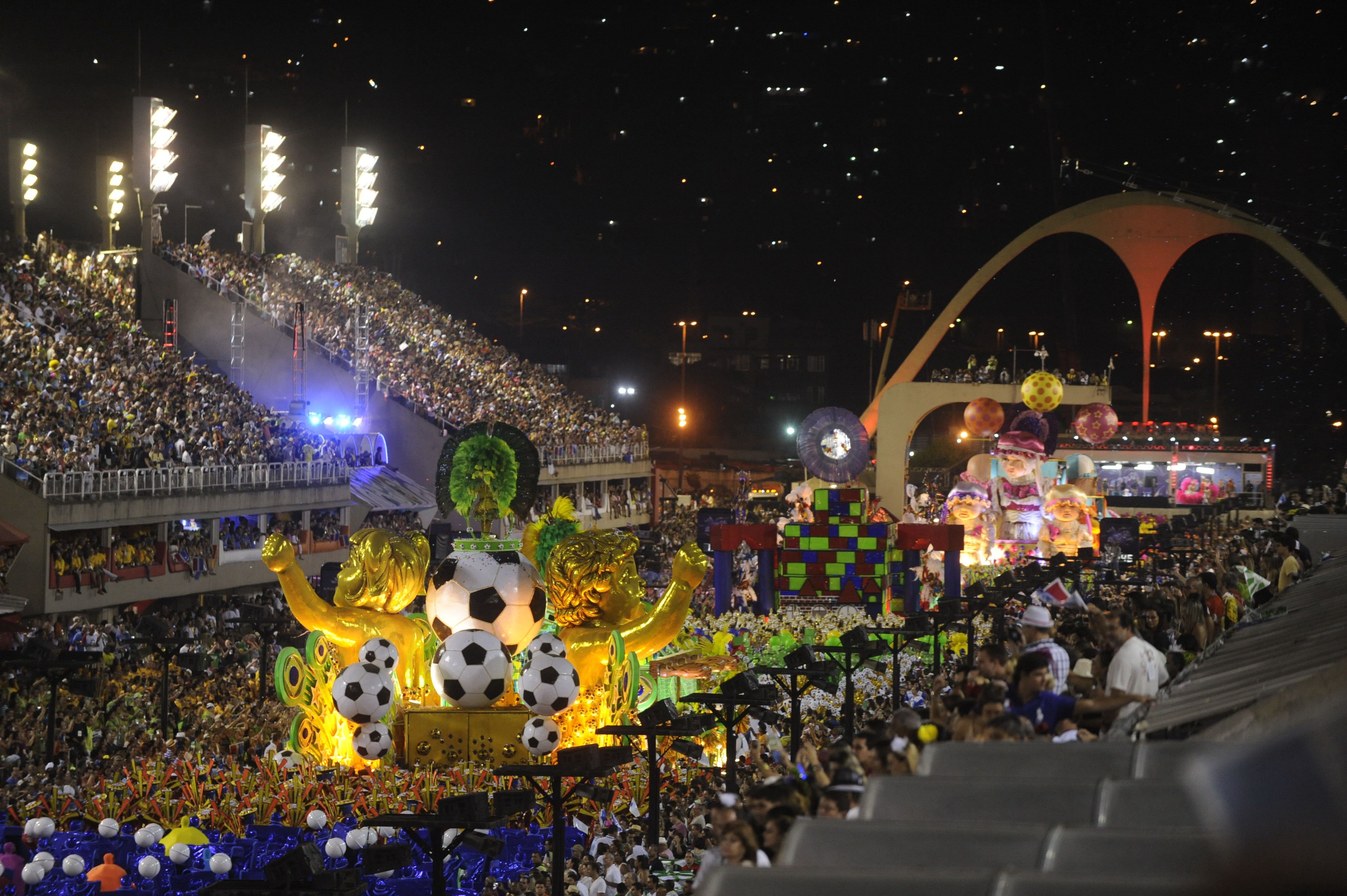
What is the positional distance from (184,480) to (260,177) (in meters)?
22.7

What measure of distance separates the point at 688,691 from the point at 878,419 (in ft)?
57.5

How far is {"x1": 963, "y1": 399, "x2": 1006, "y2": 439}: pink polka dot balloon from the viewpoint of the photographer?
1366 inches

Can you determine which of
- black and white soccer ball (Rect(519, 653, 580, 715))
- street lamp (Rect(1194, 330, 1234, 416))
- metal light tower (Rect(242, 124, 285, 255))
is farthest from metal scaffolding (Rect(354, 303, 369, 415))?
street lamp (Rect(1194, 330, 1234, 416))

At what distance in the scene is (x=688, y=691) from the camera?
20484 mm

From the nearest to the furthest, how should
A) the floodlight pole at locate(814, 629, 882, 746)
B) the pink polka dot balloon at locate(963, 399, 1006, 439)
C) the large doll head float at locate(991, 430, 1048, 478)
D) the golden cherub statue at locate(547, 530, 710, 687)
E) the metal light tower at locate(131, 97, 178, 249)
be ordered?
the floodlight pole at locate(814, 629, 882, 746) → the golden cherub statue at locate(547, 530, 710, 687) → the large doll head float at locate(991, 430, 1048, 478) → the pink polka dot balloon at locate(963, 399, 1006, 439) → the metal light tower at locate(131, 97, 178, 249)

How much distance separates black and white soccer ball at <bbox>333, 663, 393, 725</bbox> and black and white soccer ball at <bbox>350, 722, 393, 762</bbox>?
0.08 metres

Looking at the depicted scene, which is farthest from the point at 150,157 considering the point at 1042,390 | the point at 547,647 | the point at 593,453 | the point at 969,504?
the point at 547,647

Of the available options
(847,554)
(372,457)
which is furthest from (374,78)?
(847,554)

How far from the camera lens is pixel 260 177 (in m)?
47.4

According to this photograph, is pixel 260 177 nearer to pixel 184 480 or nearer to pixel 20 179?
pixel 20 179

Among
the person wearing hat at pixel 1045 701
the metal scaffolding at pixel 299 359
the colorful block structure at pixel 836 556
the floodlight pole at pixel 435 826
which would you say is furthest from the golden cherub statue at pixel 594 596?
the metal scaffolding at pixel 299 359

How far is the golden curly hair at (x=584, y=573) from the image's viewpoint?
16.1 meters

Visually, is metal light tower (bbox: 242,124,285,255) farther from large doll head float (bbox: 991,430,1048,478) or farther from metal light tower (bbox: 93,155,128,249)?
large doll head float (bbox: 991,430,1048,478)

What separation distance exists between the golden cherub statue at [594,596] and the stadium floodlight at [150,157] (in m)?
30.1
